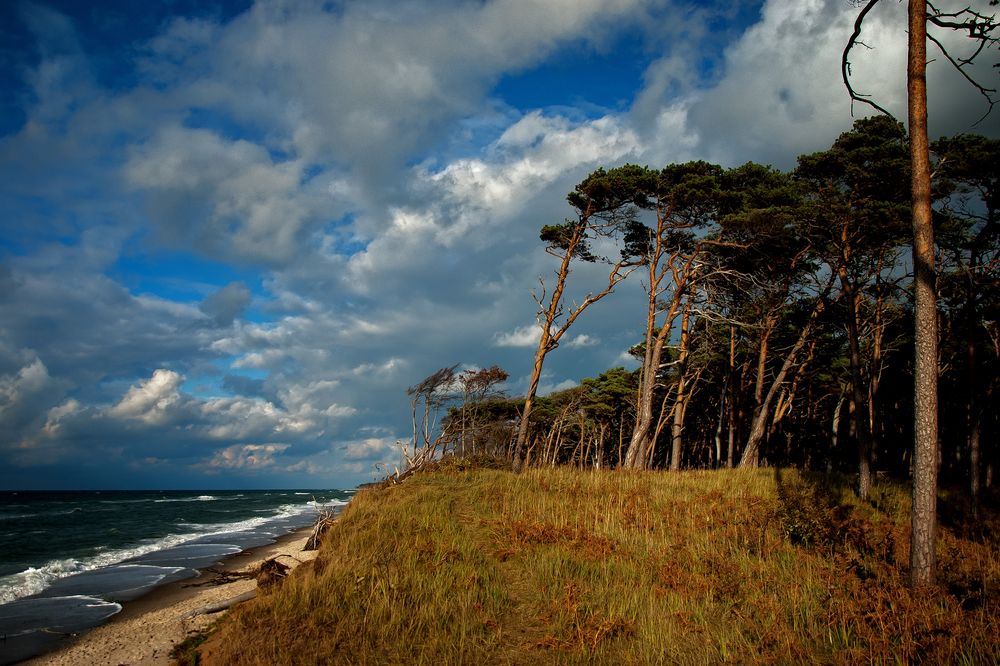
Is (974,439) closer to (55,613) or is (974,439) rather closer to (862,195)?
(862,195)

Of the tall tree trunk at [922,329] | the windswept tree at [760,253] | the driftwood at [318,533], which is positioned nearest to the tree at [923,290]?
the tall tree trunk at [922,329]

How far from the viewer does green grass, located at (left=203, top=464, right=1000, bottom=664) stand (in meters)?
6.15

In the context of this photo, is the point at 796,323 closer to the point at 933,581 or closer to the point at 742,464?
the point at 742,464

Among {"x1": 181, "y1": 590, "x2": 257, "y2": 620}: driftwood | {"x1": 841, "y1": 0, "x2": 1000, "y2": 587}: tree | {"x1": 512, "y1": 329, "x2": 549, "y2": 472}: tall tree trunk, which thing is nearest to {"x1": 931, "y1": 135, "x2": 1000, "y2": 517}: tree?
{"x1": 841, "y1": 0, "x2": 1000, "y2": 587}: tree

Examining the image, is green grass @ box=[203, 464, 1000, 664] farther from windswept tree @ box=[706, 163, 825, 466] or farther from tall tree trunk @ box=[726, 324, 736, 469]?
tall tree trunk @ box=[726, 324, 736, 469]

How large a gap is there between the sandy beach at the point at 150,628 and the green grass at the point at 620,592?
124 inches

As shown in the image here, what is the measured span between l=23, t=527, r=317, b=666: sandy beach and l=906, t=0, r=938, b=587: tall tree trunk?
10974 mm

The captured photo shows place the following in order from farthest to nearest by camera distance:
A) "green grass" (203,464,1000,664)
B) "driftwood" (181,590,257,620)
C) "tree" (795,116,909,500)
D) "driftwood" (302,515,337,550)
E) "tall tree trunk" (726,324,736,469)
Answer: "tall tree trunk" (726,324,736,469)
"driftwood" (302,515,337,550)
"tree" (795,116,909,500)
"driftwood" (181,590,257,620)
"green grass" (203,464,1000,664)

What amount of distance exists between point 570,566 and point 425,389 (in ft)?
74.6

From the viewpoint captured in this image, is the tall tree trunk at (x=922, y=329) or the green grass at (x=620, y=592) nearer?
the green grass at (x=620, y=592)

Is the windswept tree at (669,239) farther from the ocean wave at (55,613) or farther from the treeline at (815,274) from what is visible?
the ocean wave at (55,613)

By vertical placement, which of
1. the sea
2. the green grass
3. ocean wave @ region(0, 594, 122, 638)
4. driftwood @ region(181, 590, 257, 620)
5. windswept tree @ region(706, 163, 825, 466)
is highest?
windswept tree @ region(706, 163, 825, 466)

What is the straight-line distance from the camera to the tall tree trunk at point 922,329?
7527 millimetres

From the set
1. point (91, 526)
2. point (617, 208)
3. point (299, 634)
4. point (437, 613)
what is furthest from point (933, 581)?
point (91, 526)
